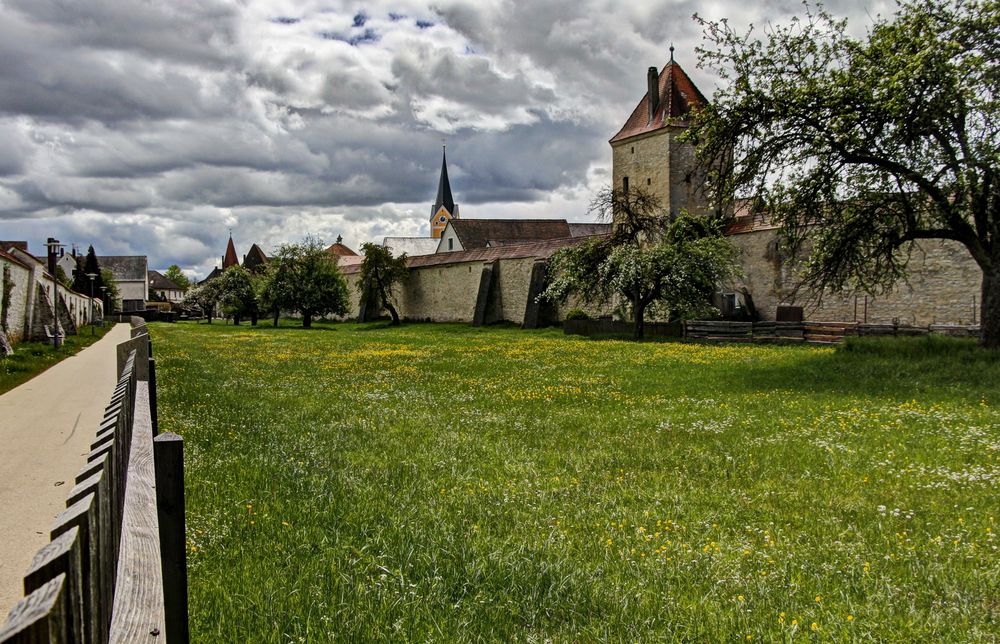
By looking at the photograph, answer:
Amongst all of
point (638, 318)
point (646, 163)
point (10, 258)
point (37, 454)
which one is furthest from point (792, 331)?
point (10, 258)

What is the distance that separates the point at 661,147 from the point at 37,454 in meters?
43.8

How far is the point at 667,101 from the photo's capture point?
47.6 m

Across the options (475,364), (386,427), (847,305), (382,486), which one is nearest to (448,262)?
(847,305)

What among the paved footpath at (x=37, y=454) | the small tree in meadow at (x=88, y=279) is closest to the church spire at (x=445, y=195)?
the small tree in meadow at (x=88, y=279)

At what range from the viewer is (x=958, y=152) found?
1706 centimetres

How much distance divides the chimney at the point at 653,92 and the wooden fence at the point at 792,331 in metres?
22.1

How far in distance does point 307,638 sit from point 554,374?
13642 mm

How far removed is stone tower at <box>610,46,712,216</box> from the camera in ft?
153

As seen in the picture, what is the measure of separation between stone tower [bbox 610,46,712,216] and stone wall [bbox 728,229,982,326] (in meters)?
8.93

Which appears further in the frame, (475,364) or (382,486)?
(475,364)

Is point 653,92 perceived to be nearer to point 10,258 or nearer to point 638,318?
point 638,318

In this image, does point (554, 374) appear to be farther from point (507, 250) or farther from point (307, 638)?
point (507, 250)

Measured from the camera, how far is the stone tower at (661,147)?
153 ft

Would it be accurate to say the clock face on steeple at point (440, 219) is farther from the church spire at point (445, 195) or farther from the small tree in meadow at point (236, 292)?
the small tree in meadow at point (236, 292)
